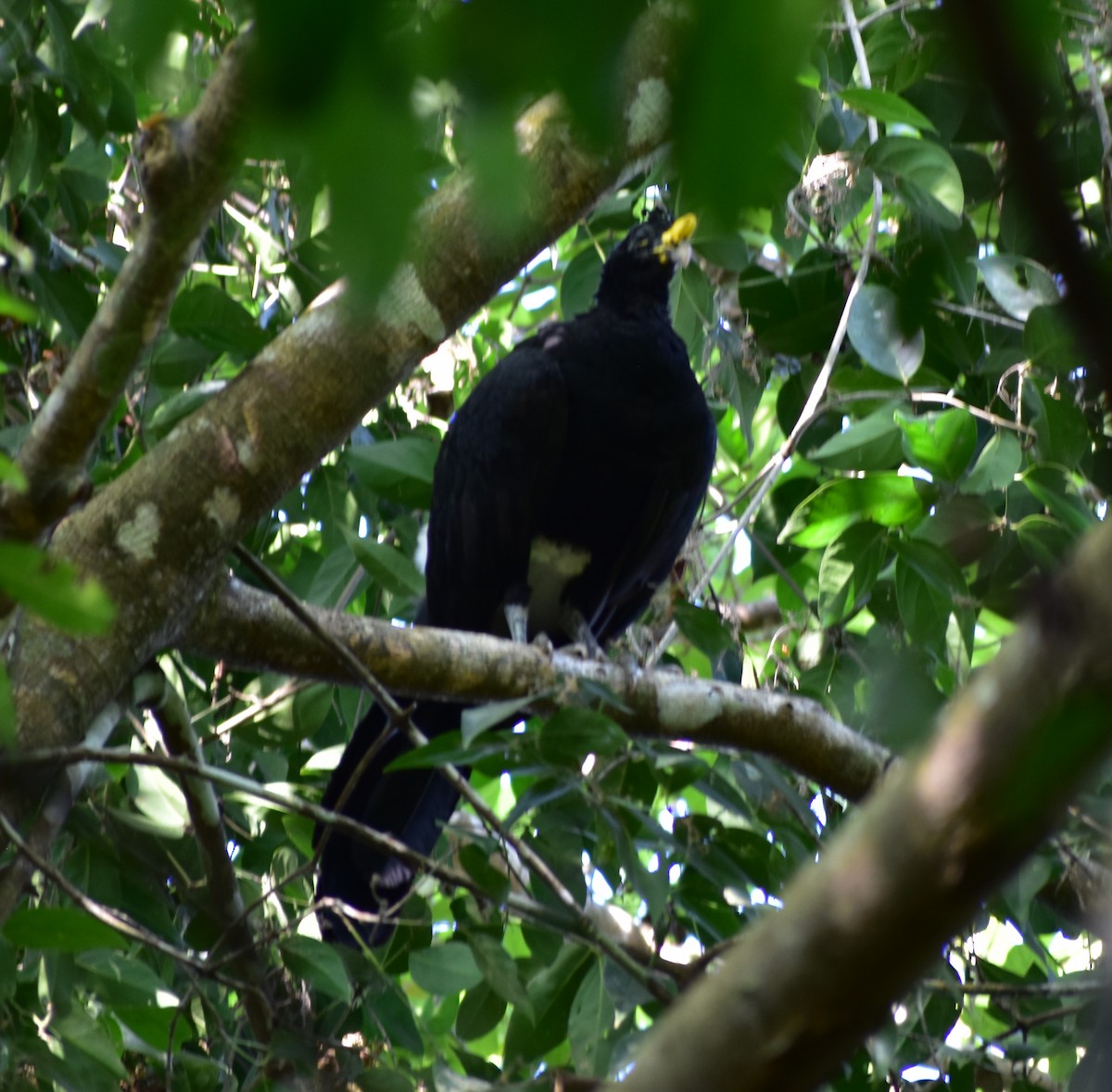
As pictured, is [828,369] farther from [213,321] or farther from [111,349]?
[111,349]

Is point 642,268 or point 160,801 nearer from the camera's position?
point 160,801

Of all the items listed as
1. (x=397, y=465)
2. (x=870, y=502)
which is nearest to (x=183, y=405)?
(x=397, y=465)

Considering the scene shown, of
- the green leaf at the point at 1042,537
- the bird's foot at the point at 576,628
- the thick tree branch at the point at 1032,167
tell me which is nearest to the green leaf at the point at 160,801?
the bird's foot at the point at 576,628

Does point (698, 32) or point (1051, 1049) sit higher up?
point (698, 32)

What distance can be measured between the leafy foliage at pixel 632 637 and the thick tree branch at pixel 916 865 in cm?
45

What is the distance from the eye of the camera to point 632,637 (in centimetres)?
358

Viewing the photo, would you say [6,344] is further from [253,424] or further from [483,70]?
[483,70]

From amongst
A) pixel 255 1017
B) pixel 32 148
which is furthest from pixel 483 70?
pixel 32 148

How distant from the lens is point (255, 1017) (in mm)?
2305

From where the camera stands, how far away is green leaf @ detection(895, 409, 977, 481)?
7.47 feet

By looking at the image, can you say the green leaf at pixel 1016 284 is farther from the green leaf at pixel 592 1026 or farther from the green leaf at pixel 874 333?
the green leaf at pixel 592 1026

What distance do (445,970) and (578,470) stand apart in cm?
166

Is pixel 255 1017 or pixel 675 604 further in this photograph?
pixel 675 604

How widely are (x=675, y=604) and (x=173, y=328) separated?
44.0 inches
